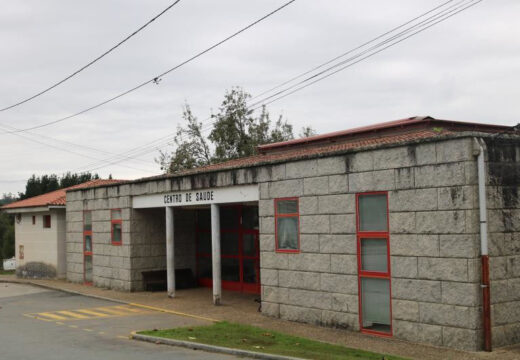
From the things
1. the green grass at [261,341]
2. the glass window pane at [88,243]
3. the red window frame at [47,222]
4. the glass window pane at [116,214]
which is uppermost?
the glass window pane at [116,214]

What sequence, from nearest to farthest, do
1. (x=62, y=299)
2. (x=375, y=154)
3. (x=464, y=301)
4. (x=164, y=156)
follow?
(x=464, y=301) → (x=375, y=154) → (x=62, y=299) → (x=164, y=156)

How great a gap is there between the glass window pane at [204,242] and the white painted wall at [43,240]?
352 inches

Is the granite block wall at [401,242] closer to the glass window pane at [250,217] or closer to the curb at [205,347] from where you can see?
the curb at [205,347]

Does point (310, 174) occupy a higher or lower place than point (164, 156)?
lower

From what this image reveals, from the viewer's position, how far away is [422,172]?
39.9 feet

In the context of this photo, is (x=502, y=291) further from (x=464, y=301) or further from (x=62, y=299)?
(x=62, y=299)

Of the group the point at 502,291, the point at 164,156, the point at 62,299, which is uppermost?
the point at 164,156

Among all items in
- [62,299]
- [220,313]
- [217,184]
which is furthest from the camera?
[62,299]

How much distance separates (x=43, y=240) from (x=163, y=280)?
10742mm

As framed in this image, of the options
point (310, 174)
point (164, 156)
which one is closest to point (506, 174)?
point (310, 174)


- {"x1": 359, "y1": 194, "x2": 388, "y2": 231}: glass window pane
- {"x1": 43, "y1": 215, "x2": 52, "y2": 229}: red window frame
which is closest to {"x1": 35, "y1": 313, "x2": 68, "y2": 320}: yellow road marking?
{"x1": 359, "y1": 194, "x2": 388, "y2": 231}: glass window pane

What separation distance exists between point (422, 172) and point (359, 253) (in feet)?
8.29

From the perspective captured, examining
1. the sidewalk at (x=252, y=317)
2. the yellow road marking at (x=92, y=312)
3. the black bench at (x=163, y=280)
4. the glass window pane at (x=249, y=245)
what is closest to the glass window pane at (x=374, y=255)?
the sidewalk at (x=252, y=317)

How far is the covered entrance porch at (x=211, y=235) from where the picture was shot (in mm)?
18797
